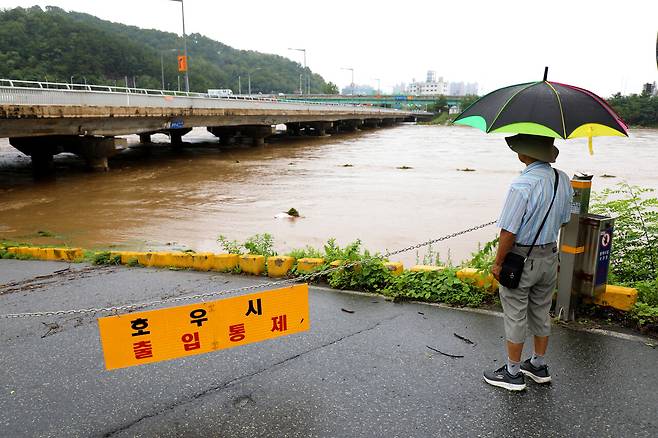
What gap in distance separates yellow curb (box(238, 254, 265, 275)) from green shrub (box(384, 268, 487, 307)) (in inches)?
66.6

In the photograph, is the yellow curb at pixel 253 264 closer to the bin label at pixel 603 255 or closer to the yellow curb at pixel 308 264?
the yellow curb at pixel 308 264

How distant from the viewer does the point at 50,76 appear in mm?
56938

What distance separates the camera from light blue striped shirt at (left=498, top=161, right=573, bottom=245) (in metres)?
2.96

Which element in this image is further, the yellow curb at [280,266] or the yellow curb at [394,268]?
the yellow curb at [280,266]

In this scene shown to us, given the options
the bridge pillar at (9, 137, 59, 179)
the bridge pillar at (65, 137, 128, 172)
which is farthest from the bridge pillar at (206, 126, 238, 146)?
the bridge pillar at (9, 137, 59, 179)

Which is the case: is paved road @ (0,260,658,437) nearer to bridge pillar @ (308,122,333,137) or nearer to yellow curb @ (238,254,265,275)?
yellow curb @ (238,254,265,275)

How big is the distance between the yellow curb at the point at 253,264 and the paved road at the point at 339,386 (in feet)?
4.97

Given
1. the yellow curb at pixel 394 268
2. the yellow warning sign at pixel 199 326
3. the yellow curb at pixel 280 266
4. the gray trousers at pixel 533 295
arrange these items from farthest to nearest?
the yellow curb at pixel 280 266
the yellow curb at pixel 394 268
the yellow warning sign at pixel 199 326
the gray trousers at pixel 533 295

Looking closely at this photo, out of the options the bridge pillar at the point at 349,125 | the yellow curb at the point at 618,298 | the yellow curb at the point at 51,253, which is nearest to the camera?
the yellow curb at the point at 618,298

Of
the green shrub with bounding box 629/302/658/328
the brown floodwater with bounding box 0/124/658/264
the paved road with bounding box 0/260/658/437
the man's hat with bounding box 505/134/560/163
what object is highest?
the man's hat with bounding box 505/134/560/163

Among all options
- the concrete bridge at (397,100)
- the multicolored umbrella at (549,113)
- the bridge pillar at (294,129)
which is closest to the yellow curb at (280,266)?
the multicolored umbrella at (549,113)

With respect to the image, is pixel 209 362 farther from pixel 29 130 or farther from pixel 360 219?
pixel 29 130

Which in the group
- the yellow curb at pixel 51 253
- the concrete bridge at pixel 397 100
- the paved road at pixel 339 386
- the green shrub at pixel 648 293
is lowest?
the yellow curb at pixel 51 253

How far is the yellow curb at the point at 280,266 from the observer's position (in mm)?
5746
